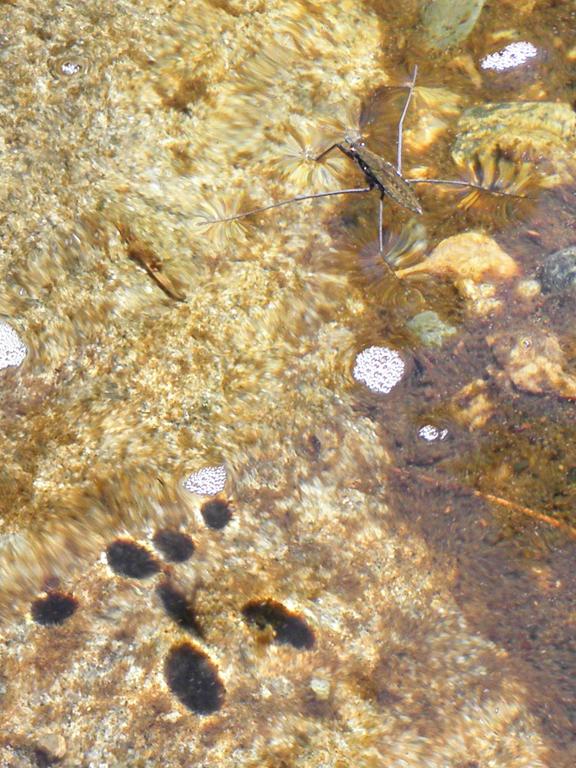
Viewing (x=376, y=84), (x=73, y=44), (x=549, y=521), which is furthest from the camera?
(x=376, y=84)

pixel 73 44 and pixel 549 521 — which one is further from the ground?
pixel 73 44

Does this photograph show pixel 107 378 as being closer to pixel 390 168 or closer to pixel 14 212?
pixel 14 212

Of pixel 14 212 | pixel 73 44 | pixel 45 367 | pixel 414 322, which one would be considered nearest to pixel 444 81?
pixel 414 322

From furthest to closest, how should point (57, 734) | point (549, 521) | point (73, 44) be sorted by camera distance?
point (73, 44), point (549, 521), point (57, 734)

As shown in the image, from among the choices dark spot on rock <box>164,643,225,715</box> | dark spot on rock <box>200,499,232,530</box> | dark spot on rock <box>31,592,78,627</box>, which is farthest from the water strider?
dark spot on rock <box>164,643,225,715</box>

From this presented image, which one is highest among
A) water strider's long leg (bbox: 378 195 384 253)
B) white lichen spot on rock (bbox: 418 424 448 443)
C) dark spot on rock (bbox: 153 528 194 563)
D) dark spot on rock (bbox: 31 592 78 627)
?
water strider's long leg (bbox: 378 195 384 253)

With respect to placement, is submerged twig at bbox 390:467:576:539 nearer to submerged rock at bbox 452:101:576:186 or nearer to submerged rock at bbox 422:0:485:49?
submerged rock at bbox 452:101:576:186
